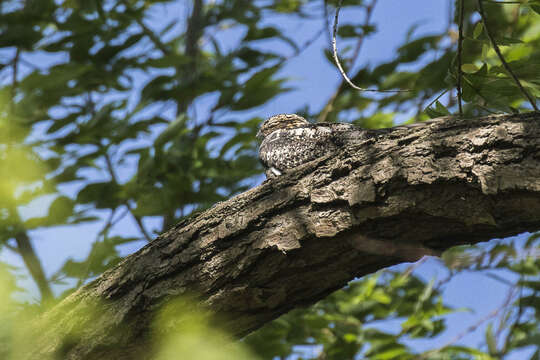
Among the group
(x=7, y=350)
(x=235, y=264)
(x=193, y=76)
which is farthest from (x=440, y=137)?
(x=193, y=76)

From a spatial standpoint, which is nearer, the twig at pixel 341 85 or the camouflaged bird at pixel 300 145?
the camouflaged bird at pixel 300 145

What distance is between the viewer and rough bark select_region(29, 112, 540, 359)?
187cm

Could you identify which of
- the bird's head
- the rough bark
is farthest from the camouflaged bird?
the rough bark

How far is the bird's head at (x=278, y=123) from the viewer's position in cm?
435

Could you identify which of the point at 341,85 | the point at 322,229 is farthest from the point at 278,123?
the point at 322,229

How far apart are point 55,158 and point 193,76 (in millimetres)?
1711

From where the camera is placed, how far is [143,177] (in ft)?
13.5

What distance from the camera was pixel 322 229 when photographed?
6.74 ft

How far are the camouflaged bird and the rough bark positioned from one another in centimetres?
82

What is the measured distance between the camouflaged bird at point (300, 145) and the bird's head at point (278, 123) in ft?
2.07

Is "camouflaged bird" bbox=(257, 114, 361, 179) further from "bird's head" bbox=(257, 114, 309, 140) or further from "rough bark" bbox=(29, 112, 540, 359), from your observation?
"rough bark" bbox=(29, 112, 540, 359)

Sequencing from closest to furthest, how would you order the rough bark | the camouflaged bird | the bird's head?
the rough bark
the camouflaged bird
the bird's head

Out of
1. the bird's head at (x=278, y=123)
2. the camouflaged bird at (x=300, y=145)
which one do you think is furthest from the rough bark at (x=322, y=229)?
the bird's head at (x=278, y=123)

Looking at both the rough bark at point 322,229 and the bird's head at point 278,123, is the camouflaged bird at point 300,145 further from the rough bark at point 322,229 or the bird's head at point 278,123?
the rough bark at point 322,229
